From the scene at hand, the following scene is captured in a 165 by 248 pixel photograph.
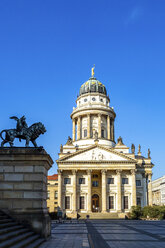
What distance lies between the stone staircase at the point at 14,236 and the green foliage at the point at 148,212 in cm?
4036

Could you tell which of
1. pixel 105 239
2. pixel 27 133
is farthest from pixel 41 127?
pixel 105 239

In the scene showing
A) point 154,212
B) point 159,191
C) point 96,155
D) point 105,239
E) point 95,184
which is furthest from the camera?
point 159,191

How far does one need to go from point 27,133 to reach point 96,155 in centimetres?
4819

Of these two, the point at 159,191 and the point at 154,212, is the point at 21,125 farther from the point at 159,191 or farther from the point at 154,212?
the point at 159,191

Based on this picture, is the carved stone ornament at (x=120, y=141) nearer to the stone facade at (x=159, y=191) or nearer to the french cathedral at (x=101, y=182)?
the french cathedral at (x=101, y=182)

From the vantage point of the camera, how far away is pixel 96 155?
210 ft

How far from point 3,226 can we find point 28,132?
19.5ft

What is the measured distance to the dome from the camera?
Result: 8269 cm

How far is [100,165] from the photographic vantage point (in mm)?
63125

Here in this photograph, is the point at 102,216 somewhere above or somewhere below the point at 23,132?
below

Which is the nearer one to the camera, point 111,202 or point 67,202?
point 111,202

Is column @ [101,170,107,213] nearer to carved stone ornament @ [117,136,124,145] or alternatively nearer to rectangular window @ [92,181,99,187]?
rectangular window @ [92,181,99,187]

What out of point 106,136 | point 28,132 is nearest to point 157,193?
point 106,136

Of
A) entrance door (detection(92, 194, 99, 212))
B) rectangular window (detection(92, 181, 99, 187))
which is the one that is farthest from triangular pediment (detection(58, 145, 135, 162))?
entrance door (detection(92, 194, 99, 212))
